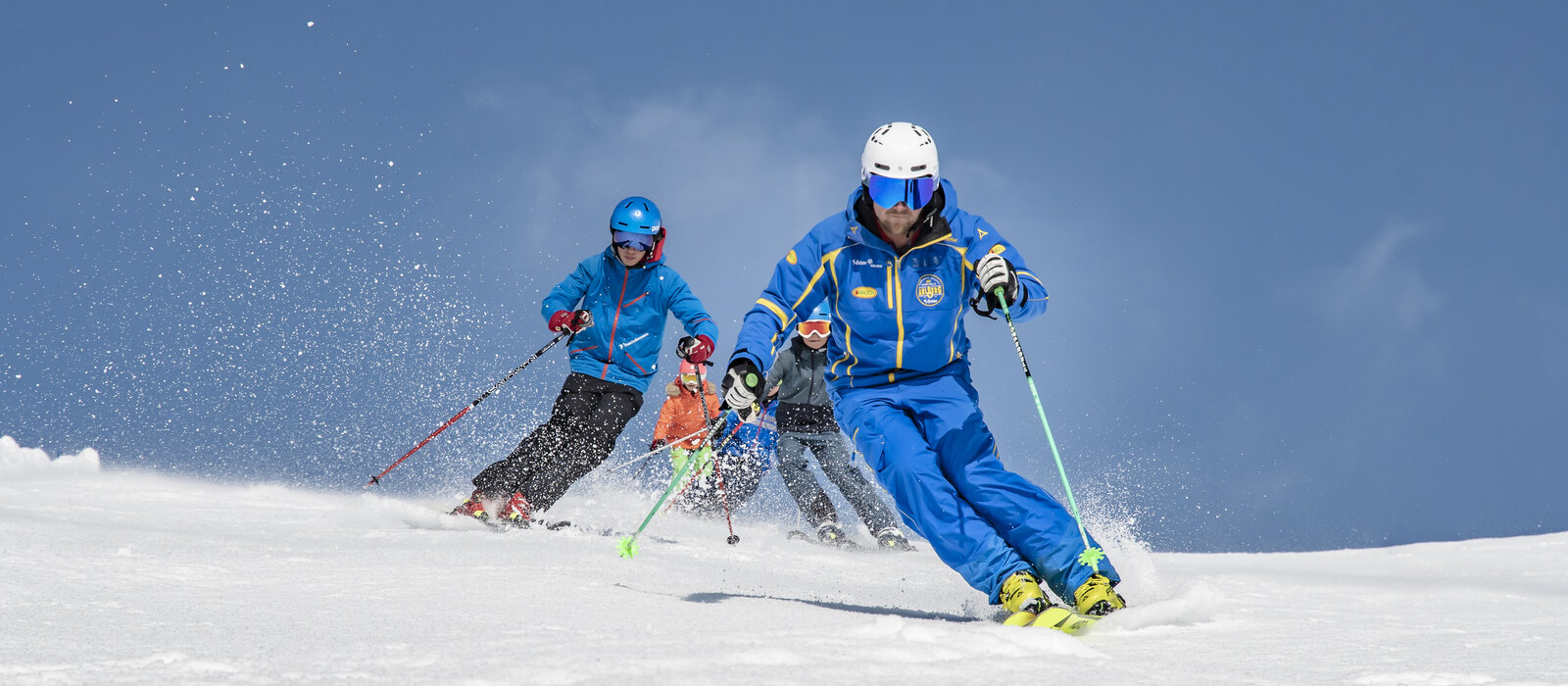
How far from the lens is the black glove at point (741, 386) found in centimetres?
400

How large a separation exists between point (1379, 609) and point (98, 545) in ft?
19.8

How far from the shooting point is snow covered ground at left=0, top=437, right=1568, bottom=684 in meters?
2.47

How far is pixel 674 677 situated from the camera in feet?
7.41

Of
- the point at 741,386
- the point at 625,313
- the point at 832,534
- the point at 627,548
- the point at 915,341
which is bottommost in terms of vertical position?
the point at 627,548

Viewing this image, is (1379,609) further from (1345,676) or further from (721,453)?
(721,453)

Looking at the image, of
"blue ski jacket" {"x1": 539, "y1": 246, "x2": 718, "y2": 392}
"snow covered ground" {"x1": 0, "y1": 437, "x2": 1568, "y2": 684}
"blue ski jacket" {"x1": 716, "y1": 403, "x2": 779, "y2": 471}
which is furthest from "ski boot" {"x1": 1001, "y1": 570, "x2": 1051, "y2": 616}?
"blue ski jacket" {"x1": 716, "y1": 403, "x2": 779, "y2": 471}

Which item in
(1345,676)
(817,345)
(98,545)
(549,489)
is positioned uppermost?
(817,345)

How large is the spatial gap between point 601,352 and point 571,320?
0.35m

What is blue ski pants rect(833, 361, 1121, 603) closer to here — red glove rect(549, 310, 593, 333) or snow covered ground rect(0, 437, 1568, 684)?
snow covered ground rect(0, 437, 1568, 684)

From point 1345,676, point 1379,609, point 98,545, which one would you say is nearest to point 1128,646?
point 1345,676

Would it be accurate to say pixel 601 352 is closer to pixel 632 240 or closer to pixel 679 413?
pixel 632 240

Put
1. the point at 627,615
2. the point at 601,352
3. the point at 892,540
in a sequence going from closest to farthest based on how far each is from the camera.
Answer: the point at 627,615, the point at 601,352, the point at 892,540

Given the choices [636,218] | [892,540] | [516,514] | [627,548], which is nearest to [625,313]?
[636,218]

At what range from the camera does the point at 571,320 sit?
7.51 meters
